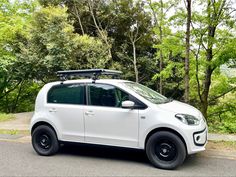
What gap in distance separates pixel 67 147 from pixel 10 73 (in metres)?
6.66

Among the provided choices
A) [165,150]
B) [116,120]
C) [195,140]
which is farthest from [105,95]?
[195,140]

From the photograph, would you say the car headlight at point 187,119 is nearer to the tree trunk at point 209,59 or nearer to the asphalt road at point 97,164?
the asphalt road at point 97,164

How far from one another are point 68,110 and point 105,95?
906 millimetres

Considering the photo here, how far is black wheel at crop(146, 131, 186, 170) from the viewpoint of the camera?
4594 mm

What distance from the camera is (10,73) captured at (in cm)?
1140

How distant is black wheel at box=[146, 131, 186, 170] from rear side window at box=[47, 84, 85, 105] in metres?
1.78

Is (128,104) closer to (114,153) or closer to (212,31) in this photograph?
(114,153)

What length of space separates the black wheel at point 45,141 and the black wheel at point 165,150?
2.20 metres

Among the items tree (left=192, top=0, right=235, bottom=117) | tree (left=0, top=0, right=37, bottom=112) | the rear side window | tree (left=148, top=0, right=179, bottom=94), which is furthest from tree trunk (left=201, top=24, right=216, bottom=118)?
tree (left=0, top=0, right=37, bottom=112)

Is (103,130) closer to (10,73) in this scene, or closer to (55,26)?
(55,26)

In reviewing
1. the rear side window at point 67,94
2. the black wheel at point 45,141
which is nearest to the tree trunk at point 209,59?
the rear side window at point 67,94

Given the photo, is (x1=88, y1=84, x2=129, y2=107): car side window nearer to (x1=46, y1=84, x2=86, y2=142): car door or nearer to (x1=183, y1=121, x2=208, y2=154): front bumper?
(x1=46, y1=84, x2=86, y2=142): car door

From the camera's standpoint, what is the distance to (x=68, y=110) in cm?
550

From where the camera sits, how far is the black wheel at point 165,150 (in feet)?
15.1
